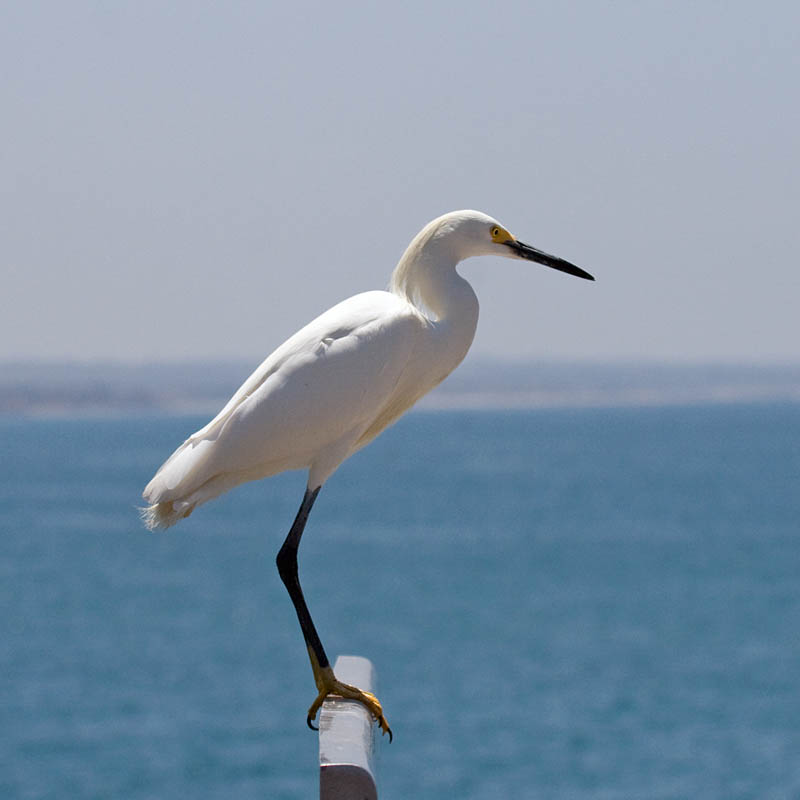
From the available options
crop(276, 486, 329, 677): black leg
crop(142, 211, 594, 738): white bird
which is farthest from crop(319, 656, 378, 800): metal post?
crop(142, 211, 594, 738): white bird

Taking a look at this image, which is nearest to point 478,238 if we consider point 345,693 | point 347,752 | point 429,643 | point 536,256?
point 536,256

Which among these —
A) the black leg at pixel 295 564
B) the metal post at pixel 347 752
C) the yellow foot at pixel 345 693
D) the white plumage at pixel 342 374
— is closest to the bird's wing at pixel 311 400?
the white plumage at pixel 342 374

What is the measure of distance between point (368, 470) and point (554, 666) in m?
77.0

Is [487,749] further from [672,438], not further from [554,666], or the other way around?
[672,438]

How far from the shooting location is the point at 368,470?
11900 cm

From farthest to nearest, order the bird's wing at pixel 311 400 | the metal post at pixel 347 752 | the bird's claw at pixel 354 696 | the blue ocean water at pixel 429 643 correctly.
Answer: the blue ocean water at pixel 429 643 < the bird's wing at pixel 311 400 < the bird's claw at pixel 354 696 < the metal post at pixel 347 752

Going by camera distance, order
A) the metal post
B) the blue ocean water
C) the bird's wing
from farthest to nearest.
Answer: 1. the blue ocean water
2. the bird's wing
3. the metal post

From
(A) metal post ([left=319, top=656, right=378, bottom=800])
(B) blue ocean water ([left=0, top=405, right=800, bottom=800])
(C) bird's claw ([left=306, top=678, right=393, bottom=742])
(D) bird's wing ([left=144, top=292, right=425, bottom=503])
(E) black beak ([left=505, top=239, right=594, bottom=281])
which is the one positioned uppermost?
(E) black beak ([left=505, top=239, right=594, bottom=281])

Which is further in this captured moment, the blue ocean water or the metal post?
the blue ocean water

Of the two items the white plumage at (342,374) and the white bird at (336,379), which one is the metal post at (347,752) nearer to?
the white bird at (336,379)

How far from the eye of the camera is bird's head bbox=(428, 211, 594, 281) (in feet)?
17.4

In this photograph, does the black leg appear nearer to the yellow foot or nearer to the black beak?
the yellow foot

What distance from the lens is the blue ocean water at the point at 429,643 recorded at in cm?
3238

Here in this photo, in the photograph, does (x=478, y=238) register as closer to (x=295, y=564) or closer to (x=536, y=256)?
(x=536, y=256)
